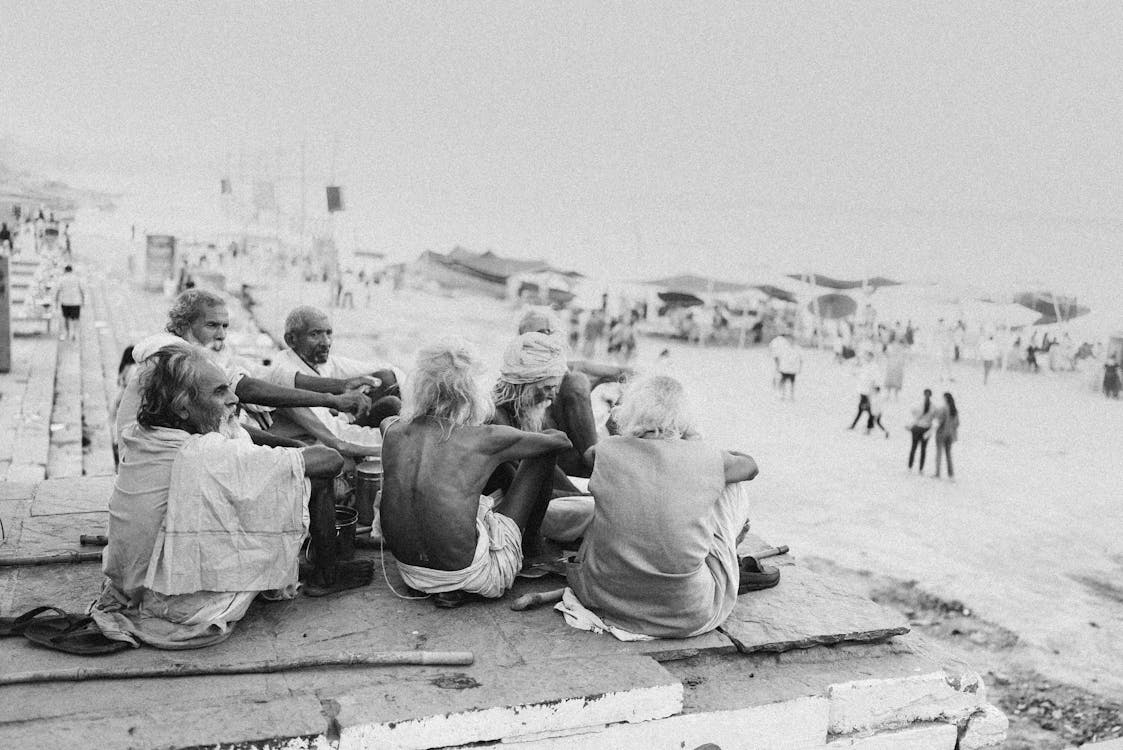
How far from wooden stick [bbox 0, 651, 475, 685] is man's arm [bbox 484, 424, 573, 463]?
675 mm

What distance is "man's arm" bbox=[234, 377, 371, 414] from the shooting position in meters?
3.65

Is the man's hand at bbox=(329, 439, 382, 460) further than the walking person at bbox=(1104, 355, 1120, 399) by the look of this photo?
No

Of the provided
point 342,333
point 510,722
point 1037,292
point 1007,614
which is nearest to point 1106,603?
point 1007,614

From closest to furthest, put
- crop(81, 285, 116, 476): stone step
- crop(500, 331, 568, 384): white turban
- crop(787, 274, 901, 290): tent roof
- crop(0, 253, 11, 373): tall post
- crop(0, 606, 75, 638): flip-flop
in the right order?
1. crop(0, 606, 75, 638): flip-flop
2. crop(500, 331, 568, 384): white turban
3. crop(81, 285, 116, 476): stone step
4. crop(0, 253, 11, 373): tall post
5. crop(787, 274, 901, 290): tent roof

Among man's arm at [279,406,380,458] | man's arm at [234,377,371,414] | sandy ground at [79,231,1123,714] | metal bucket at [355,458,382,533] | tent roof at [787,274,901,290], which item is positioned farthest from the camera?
tent roof at [787,274,901,290]

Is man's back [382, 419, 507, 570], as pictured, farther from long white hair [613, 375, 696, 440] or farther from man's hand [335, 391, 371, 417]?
man's hand [335, 391, 371, 417]

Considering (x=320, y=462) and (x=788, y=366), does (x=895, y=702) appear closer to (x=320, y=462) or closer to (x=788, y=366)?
(x=320, y=462)

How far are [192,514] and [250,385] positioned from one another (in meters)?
1.05

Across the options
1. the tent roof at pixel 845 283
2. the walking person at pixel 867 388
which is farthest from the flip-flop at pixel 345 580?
the tent roof at pixel 845 283

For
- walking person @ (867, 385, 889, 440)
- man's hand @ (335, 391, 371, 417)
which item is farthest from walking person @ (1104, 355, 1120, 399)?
man's hand @ (335, 391, 371, 417)

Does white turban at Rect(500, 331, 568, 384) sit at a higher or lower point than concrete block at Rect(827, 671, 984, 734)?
higher

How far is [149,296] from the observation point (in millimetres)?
21875

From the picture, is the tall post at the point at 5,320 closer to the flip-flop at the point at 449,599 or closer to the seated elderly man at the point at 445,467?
the seated elderly man at the point at 445,467

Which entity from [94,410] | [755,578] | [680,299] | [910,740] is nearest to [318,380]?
[755,578]
